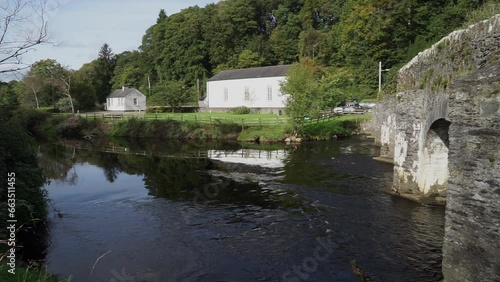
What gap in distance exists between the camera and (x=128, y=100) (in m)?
69.2

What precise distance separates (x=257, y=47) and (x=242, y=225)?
67711 mm

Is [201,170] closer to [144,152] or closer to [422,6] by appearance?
[144,152]

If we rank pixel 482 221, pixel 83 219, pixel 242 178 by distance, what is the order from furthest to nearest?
pixel 242 178
pixel 83 219
pixel 482 221

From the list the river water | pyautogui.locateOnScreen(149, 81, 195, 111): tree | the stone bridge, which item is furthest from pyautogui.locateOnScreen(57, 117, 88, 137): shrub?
the stone bridge

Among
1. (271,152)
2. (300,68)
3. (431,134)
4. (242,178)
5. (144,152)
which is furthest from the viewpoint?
(300,68)

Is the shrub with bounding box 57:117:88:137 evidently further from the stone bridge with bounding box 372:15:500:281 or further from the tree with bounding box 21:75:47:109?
the stone bridge with bounding box 372:15:500:281

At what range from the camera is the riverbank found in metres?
35.2

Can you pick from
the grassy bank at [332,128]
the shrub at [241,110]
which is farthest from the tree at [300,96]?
the shrub at [241,110]

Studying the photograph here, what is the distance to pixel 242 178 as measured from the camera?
19.8 m

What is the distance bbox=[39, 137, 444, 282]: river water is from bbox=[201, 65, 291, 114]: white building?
3059cm

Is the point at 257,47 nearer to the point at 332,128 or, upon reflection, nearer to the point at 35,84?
the point at 35,84

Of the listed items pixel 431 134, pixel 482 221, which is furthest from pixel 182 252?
pixel 431 134

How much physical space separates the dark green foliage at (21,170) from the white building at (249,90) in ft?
128

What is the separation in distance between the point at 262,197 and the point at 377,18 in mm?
46311
